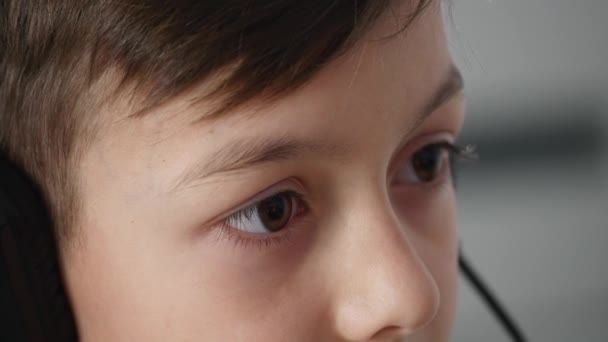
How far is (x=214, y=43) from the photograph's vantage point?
714mm

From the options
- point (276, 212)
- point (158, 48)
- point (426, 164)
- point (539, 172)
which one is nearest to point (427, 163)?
point (426, 164)

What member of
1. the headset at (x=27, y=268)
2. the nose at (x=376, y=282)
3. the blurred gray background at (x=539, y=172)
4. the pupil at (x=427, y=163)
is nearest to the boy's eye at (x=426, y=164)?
the pupil at (x=427, y=163)

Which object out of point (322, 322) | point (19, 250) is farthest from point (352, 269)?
point (19, 250)

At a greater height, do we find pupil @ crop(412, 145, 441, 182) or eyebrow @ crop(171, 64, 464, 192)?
pupil @ crop(412, 145, 441, 182)

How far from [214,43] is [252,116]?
A: 0.22 ft

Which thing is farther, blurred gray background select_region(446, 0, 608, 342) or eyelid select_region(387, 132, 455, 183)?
blurred gray background select_region(446, 0, 608, 342)

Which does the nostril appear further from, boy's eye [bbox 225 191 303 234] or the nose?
boy's eye [bbox 225 191 303 234]

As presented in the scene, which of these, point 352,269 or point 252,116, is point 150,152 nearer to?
point 252,116

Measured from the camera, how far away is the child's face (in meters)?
0.75

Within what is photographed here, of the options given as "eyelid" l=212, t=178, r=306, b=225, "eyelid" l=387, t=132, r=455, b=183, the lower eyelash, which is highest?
"eyelid" l=387, t=132, r=455, b=183

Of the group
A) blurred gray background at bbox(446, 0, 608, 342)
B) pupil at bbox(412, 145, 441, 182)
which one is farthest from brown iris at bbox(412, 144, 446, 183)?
blurred gray background at bbox(446, 0, 608, 342)

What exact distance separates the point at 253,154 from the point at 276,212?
92mm

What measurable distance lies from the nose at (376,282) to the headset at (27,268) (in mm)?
245

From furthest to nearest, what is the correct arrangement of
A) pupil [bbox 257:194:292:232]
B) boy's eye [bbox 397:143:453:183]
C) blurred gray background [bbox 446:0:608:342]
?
blurred gray background [bbox 446:0:608:342]
boy's eye [bbox 397:143:453:183]
pupil [bbox 257:194:292:232]
